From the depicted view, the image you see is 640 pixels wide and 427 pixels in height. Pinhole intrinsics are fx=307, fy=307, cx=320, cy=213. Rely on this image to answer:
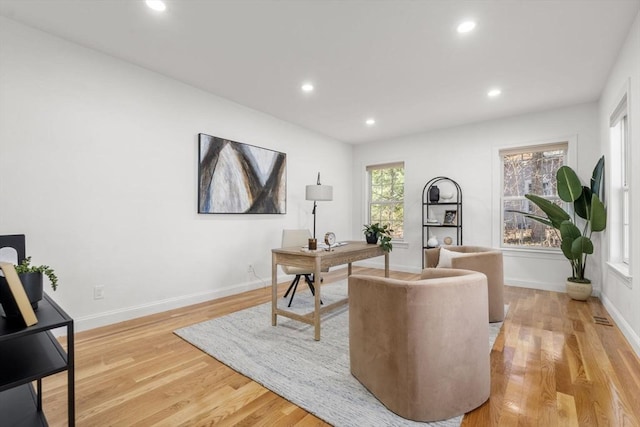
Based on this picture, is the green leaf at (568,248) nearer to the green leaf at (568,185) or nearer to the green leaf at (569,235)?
the green leaf at (569,235)

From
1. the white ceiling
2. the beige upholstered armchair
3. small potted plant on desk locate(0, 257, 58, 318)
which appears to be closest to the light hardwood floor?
the beige upholstered armchair

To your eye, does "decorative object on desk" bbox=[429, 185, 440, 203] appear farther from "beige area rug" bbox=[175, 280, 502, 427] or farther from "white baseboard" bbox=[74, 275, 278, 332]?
"white baseboard" bbox=[74, 275, 278, 332]

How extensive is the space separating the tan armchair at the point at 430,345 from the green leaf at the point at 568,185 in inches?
120

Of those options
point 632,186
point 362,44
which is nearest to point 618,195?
point 632,186

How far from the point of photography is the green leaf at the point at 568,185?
3.73 metres

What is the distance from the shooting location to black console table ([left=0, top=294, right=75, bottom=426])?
3.71ft

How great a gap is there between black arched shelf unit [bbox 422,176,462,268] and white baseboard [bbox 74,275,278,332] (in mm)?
3040

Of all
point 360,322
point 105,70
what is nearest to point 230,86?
point 105,70

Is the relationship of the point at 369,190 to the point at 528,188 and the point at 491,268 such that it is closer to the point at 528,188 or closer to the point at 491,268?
the point at 528,188

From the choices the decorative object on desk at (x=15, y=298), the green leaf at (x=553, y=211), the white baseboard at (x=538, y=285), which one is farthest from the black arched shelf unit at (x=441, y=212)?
the decorative object on desk at (x=15, y=298)

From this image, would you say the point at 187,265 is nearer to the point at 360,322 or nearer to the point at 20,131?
the point at 20,131

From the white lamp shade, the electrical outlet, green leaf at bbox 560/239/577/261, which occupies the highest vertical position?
the white lamp shade

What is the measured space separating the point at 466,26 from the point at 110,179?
3385 mm

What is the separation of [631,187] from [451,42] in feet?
6.24
